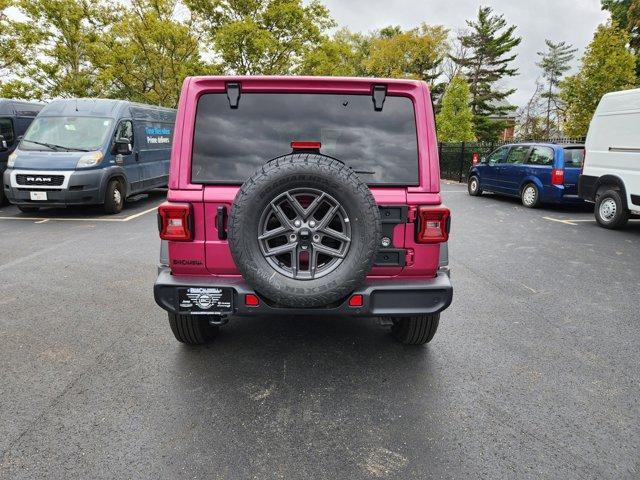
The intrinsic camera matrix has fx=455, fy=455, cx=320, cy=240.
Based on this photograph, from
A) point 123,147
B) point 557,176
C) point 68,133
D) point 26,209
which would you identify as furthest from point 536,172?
point 26,209

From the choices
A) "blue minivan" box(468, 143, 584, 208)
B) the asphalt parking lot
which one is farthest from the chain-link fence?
the asphalt parking lot

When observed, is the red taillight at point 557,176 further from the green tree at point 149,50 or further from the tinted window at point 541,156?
the green tree at point 149,50

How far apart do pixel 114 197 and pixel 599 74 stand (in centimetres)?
1702

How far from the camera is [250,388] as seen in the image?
2938 millimetres

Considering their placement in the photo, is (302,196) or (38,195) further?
(38,195)

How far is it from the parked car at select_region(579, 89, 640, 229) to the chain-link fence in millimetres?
8973

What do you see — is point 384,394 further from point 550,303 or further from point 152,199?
point 152,199

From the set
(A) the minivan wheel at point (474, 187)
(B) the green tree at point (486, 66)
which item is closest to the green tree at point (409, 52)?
(B) the green tree at point (486, 66)

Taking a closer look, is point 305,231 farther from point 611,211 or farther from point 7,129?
point 7,129

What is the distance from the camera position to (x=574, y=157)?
35.0 ft

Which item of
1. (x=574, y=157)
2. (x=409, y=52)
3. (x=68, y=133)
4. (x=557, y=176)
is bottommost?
(x=557, y=176)

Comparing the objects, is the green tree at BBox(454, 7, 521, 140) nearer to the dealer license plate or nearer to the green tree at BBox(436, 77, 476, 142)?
the green tree at BBox(436, 77, 476, 142)

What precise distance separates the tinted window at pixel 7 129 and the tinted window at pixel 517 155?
12.8m

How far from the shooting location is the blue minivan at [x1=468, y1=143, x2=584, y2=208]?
420 inches
